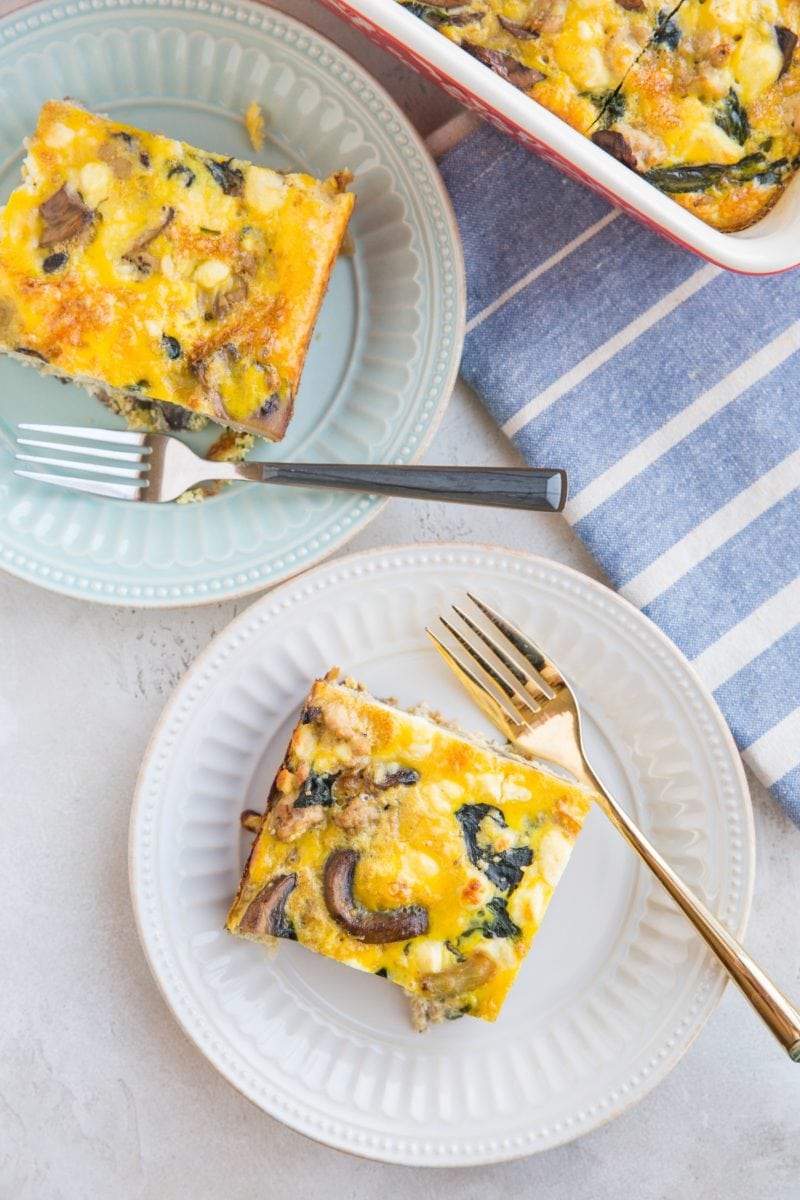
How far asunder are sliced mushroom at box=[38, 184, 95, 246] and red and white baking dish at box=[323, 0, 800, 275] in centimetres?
66

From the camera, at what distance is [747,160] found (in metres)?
1.99

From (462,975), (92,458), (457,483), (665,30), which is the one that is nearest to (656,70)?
(665,30)

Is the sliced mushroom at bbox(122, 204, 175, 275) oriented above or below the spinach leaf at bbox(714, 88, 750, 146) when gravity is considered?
below

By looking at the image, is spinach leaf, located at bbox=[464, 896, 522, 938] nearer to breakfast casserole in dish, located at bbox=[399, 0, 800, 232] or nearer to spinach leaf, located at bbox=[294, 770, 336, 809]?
spinach leaf, located at bbox=[294, 770, 336, 809]

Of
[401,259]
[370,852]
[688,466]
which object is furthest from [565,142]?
[370,852]

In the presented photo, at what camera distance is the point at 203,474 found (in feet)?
7.77

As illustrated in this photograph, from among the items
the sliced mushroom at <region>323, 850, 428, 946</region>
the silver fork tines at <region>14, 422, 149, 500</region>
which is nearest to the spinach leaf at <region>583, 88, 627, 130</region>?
the silver fork tines at <region>14, 422, 149, 500</region>

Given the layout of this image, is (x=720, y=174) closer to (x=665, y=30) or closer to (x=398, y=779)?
(x=665, y=30)

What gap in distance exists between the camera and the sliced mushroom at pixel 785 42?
1.98 meters

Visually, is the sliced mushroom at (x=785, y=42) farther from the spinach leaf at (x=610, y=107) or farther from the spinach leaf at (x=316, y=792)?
the spinach leaf at (x=316, y=792)

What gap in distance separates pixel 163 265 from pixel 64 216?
0.74 ft

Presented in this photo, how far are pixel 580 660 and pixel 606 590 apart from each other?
18cm

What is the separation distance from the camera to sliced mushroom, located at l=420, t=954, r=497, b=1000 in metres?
2.09

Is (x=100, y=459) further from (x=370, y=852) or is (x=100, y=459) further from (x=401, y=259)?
(x=370, y=852)
